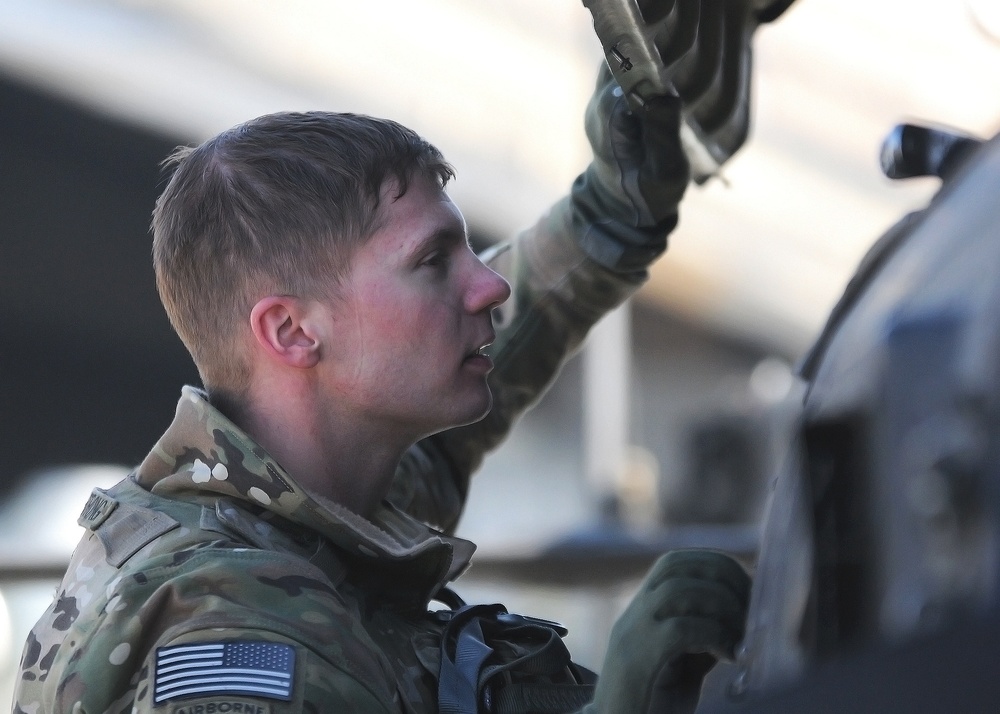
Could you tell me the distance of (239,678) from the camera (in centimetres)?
107

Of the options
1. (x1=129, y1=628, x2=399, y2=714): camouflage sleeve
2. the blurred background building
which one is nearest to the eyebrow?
(x1=129, y1=628, x2=399, y2=714): camouflage sleeve

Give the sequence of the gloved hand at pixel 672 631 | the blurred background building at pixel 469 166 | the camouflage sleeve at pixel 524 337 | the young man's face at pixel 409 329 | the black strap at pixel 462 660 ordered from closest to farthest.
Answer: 1. the gloved hand at pixel 672 631
2. the black strap at pixel 462 660
3. the young man's face at pixel 409 329
4. the camouflage sleeve at pixel 524 337
5. the blurred background building at pixel 469 166

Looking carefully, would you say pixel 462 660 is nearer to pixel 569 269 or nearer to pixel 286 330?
pixel 286 330

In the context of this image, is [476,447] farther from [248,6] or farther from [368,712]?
[248,6]

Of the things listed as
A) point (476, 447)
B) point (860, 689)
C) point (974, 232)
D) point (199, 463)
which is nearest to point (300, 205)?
point (199, 463)

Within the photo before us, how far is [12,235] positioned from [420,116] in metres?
3.19

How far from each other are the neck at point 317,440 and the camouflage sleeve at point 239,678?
14.2 inches

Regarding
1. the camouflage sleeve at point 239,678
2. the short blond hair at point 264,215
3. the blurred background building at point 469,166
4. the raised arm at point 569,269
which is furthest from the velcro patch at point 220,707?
the blurred background building at point 469,166

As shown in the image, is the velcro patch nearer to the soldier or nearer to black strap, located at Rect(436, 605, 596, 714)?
the soldier

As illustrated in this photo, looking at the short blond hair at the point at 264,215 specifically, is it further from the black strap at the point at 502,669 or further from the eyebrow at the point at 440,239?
the black strap at the point at 502,669

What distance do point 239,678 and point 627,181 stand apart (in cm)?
86

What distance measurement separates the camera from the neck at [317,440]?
1480 mm

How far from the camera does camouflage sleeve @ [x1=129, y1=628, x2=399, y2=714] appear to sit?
107cm

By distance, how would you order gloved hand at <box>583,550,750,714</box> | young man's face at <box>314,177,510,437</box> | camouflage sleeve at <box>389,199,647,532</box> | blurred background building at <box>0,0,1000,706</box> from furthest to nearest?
1. blurred background building at <box>0,0,1000,706</box>
2. camouflage sleeve at <box>389,199,647,532</box>
3. young man's face at <box>314,177,510,437</box>
4. gloved hand at <box>583,550,750,714</box>
